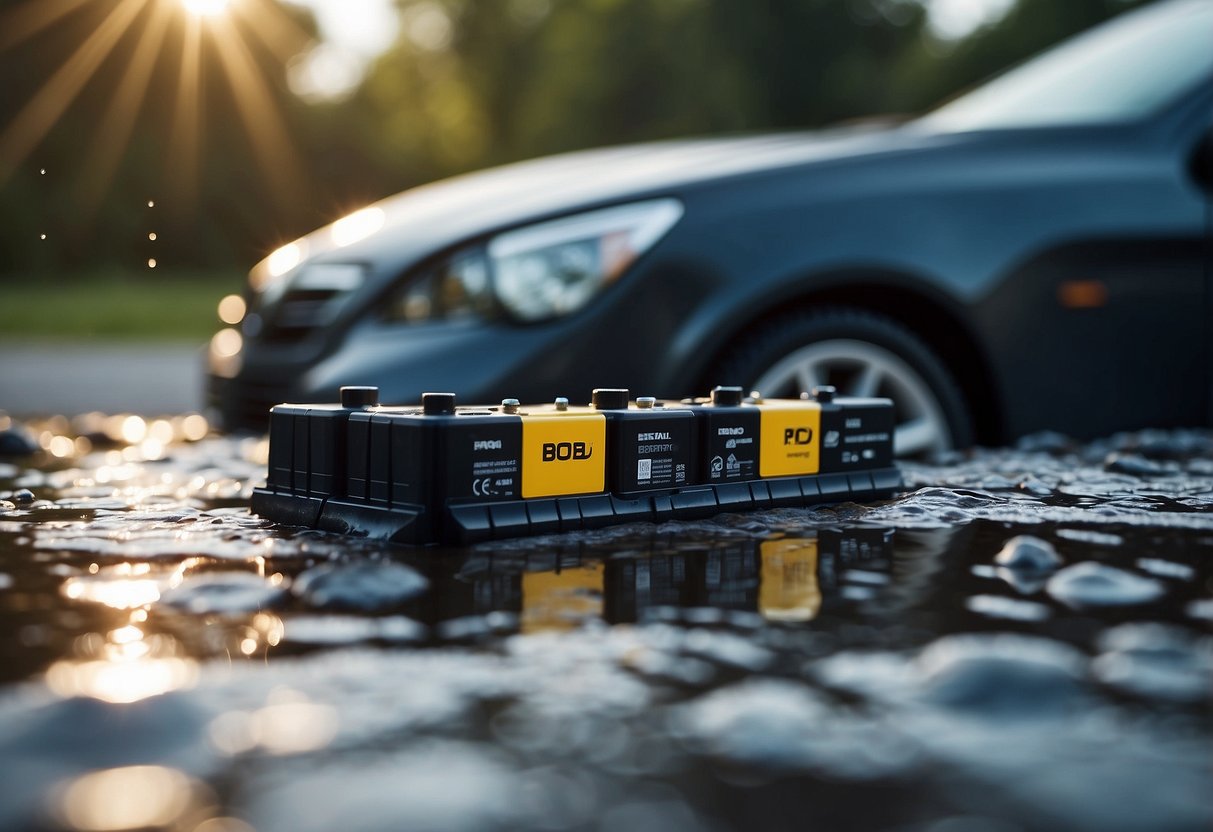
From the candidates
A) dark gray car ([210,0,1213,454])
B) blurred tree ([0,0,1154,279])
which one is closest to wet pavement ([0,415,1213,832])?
dark gray car ([210,0,1213,454])

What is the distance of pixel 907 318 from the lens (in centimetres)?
338

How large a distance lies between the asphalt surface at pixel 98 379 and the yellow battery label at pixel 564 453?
438 centimetres

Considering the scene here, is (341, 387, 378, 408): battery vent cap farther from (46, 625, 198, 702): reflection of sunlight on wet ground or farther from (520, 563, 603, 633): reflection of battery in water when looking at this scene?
(46, 625, 198, 702): reflection of sunlight on wet ground

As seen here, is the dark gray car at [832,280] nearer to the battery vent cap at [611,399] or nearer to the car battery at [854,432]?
the car battery at [854,432]

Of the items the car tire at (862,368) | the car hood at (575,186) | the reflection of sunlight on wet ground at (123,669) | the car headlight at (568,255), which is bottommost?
the reflection of sunlight on wet ground at (123,669)

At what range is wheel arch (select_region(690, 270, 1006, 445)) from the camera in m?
3.12

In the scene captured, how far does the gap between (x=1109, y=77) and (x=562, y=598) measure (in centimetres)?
306

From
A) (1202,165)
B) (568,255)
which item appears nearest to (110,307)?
(568,255)

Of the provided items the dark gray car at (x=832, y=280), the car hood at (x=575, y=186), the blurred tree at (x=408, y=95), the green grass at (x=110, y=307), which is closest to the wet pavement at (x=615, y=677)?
the dark gray car at (x=832, y=280)

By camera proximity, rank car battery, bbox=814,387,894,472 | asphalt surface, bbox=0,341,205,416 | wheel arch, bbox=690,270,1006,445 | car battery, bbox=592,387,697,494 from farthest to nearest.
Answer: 1. asphalt surface, bbox=0,341,205,416
2. wheel arch, bbox=690,270,1006,445
3. car battery, bbox=814,387,894,472
4. car battery, bbox=592,387,697,494

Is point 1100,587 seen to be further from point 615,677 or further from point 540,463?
point 540,463

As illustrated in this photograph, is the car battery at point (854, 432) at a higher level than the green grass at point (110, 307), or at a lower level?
lower

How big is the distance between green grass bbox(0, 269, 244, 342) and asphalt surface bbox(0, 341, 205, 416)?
1122mm

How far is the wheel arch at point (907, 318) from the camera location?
3.12 meters
